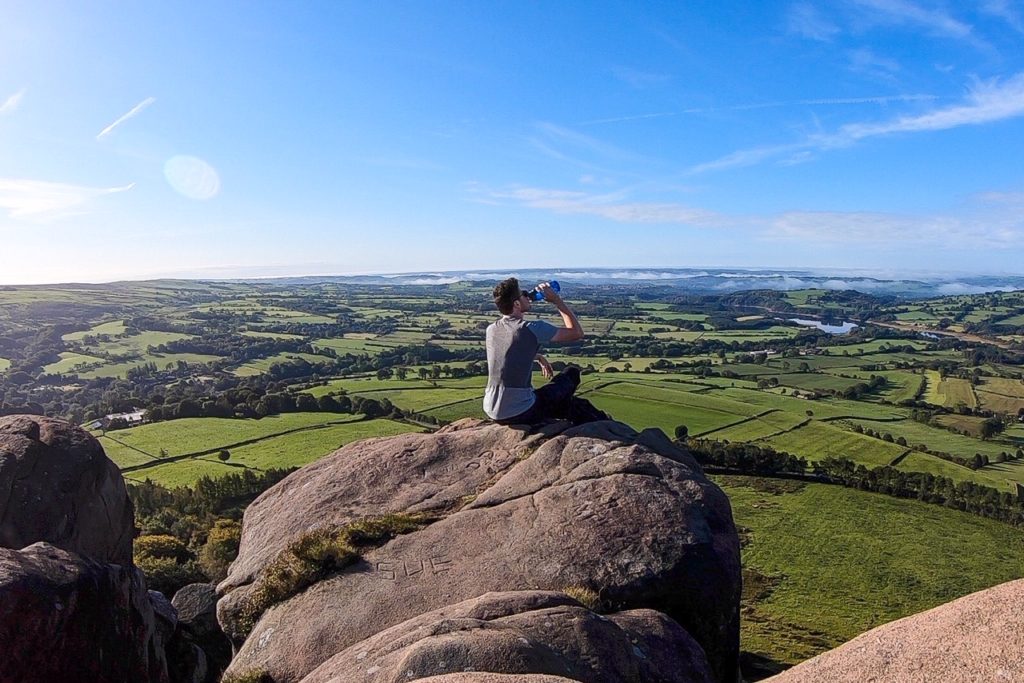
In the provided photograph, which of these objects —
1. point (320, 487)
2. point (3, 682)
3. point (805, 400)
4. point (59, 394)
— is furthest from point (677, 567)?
point (59, 394)

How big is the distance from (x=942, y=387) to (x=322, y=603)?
464 ft

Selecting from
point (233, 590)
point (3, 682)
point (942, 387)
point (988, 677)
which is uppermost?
point (988, 677)

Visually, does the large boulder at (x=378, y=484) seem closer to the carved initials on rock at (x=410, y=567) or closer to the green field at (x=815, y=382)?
the carved initials on rock at (x=410, y=567)

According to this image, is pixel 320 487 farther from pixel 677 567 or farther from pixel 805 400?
pixel 805 400

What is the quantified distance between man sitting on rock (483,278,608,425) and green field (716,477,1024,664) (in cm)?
2908

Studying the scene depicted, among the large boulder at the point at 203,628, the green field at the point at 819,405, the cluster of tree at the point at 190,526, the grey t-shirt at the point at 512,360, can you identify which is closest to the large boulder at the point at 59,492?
the large boulder at the point at 203,628

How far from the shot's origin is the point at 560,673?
6.77 meters

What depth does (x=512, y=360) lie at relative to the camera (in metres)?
12.9

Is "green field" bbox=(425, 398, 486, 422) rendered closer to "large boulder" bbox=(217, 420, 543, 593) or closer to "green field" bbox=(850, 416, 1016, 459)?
"green field" bbox=(850, 416, 1016, 459)

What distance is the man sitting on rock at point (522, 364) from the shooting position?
41.5 feet

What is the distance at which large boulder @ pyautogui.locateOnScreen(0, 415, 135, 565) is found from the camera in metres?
12.6

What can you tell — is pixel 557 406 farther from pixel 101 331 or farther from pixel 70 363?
pixel 101 331

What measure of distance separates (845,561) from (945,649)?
5432cm

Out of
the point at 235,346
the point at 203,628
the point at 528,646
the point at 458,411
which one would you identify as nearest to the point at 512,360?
the point at 528,646
